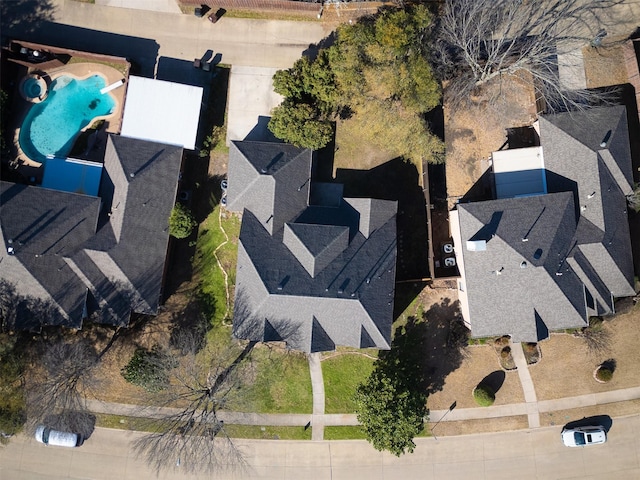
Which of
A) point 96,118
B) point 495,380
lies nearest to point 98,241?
point 96,118

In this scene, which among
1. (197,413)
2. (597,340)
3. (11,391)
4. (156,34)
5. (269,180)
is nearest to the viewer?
(269,180)

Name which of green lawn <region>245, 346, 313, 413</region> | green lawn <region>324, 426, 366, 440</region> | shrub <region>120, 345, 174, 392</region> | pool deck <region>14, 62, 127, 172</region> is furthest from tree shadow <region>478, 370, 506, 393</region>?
pool deck <region>14, 62, 127, 172</region>

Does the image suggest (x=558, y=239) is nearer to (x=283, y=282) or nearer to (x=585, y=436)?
(x=585, y=436)

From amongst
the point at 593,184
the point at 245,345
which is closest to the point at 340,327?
the point at 245,345

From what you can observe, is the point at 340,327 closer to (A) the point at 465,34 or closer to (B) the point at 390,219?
(B) the point at 390,219

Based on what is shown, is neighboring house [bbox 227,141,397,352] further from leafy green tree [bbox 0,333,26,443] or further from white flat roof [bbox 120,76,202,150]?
leafy green tree [bbox 0,333,26,443]
